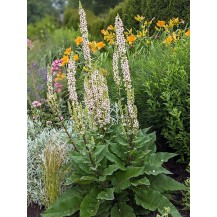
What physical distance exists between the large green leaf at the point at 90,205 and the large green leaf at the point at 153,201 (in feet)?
0.77

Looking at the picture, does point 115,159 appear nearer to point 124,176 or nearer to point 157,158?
point 124,176

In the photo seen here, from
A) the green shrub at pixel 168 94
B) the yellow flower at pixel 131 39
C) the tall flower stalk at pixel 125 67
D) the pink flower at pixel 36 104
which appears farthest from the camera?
the pink flower at pixel 36 104

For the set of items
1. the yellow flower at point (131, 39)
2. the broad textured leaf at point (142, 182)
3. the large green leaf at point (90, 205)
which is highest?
the yellow flower at point (131, 39)

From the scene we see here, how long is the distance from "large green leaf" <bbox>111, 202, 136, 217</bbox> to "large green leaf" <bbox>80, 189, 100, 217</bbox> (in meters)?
0.12

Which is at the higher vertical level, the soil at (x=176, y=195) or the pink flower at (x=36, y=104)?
the pink flower at (x=36, y=104)

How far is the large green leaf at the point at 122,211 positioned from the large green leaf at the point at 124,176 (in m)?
0.10

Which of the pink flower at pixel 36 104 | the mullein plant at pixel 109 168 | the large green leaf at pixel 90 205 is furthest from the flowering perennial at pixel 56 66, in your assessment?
the large green leaf at pixel 90 205

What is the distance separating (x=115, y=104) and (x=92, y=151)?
0.72 m

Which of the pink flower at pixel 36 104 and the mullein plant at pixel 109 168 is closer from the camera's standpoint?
the mullein plant at pixel 109 168

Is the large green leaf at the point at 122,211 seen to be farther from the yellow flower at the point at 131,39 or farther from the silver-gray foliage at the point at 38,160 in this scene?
the yellow flower at the point at 131,39

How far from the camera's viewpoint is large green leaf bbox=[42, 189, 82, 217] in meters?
2.70

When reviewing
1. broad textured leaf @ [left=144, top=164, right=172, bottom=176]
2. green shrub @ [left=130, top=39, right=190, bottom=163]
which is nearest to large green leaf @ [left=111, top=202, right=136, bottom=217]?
broad textured leaf @ [left=144, top=164, right=172, bottom=176]

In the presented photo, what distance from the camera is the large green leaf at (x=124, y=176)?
2.65m

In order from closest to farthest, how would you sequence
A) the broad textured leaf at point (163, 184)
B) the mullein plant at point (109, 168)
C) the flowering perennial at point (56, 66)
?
1. the mullein plant at point (109, 168)
2. the broad textured leaf at point (163, 184)
3. the flowering perennial at point (56, 66)
